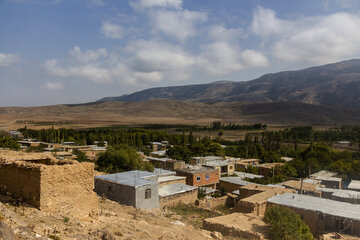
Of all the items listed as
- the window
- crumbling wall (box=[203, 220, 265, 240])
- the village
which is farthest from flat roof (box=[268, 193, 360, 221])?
the window

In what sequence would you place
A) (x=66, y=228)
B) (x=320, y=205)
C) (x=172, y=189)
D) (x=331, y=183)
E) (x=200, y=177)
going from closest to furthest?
1. (x=66, y=228)
2. (x=320, y=205)
3. (x=172, y=189)
4. (x=331, y=183)
5. (x=200, y=177)

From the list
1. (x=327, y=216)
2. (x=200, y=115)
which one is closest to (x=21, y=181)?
(x=327, y=216)

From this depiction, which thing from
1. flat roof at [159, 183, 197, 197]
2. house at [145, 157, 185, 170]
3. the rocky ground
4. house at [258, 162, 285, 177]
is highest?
the rocky ground

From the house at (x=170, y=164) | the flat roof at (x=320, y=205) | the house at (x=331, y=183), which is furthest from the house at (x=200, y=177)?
the flat roof at (x=320, y=205)

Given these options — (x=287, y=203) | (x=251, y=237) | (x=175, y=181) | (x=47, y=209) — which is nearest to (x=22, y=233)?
(x=47, y=209)

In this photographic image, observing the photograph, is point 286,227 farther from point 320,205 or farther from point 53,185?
point 53,185

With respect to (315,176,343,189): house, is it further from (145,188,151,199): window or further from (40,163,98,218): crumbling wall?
(40,163,98,218): crumbling wall

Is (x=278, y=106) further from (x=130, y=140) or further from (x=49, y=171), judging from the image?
(x=49, y=171)
